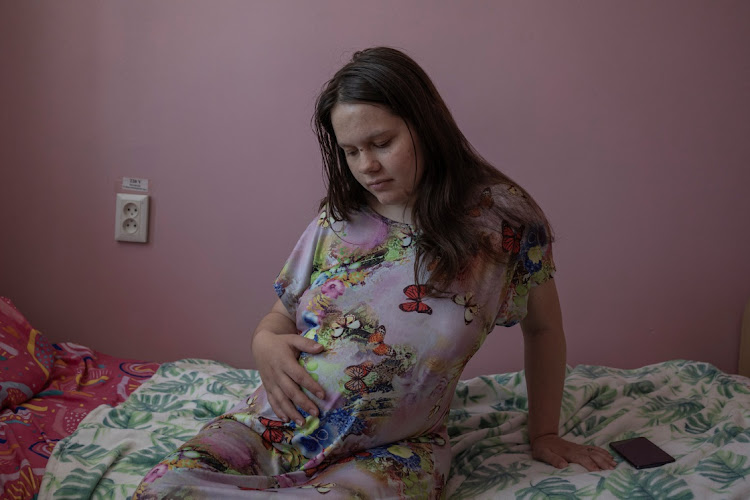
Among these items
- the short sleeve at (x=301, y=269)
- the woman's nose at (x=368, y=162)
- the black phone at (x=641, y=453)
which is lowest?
the black phone at (x=641, y=453)

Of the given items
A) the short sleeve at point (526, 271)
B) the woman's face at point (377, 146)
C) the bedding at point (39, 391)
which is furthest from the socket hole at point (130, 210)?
the short sleeve at point (526, 271)

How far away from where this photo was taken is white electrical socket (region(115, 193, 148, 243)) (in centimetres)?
157

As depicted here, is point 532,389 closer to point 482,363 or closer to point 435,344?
Result: point 435,344

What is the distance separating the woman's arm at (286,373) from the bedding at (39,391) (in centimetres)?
39

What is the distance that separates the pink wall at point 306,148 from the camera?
4.80 feet

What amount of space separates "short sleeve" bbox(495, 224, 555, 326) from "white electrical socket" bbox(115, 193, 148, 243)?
101cm

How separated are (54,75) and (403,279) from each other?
1171 millimetres

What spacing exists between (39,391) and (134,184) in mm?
564

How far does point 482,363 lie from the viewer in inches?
62.3

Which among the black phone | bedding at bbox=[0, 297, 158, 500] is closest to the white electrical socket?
bedding at bbox=[0, 297, 158, 500]

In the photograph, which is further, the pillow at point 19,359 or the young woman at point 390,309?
the pillow at point 19,359

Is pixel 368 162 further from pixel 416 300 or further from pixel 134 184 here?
pixel 134 184

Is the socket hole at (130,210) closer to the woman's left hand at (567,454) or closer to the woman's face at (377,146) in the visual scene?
the woman's face at (377,146)

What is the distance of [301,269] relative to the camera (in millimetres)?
1015
